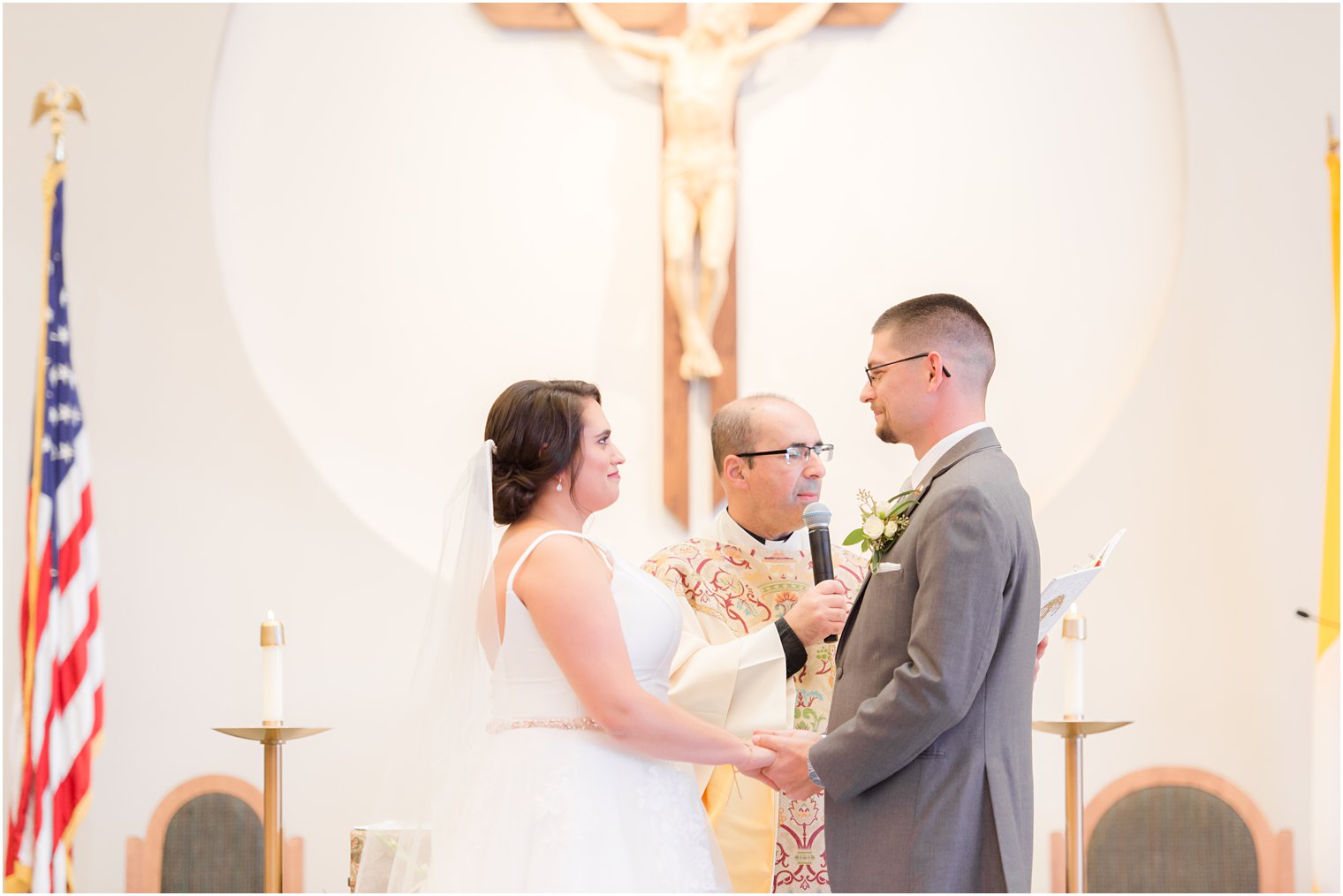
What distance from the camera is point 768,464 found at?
3.63 m

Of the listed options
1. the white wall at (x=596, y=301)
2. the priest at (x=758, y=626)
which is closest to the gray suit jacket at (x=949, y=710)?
the priest at (x=758, y=626)

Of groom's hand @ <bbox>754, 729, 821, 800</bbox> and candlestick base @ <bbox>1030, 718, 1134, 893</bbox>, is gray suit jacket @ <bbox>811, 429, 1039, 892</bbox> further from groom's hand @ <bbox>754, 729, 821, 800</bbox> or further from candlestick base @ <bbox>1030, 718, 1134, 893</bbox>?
candlestick base @ <bbox>1030, 718, 1134, 893</bbox>

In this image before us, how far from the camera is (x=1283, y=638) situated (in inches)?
223

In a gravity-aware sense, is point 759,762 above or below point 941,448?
below

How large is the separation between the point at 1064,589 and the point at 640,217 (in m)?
3.69

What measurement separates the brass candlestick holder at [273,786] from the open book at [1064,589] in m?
2.15

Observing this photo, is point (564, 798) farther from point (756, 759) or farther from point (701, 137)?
point (701, 137)

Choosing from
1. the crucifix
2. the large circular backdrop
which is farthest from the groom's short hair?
the large circular backdrop

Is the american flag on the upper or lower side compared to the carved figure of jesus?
lower

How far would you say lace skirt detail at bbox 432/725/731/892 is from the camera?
8.64ft

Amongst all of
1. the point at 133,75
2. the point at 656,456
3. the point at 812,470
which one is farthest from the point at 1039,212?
the point at 133,75

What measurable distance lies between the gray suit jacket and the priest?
56 cm

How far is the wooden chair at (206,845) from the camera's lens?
5.43 m

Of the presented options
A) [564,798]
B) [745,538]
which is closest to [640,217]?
[745,538]
